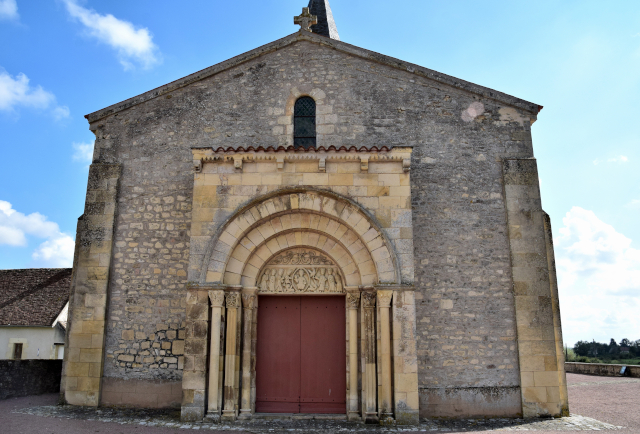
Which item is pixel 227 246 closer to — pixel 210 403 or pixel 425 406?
pixel 210 403

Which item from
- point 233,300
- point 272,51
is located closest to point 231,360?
point 233,300

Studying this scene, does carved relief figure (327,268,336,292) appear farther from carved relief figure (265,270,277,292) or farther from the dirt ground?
the dirt ground

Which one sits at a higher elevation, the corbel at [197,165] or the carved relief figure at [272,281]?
the corbel at [197,165]

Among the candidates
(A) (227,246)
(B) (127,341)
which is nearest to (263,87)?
(A) (227,246)

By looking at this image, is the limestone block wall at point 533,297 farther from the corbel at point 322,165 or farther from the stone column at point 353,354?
the corbel at point 322,165

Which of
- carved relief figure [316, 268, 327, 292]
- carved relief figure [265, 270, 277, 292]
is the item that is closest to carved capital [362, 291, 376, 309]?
carved relief figure [316, 268, 327, 292]

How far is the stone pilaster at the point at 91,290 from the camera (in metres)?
8.83

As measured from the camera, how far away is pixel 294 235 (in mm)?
8555

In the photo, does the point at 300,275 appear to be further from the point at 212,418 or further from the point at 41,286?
the point at 41,286

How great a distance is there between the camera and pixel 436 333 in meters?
8.59

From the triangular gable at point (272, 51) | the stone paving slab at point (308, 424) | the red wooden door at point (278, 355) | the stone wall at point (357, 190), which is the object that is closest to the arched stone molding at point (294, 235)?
the stone wall at point (357, 190)

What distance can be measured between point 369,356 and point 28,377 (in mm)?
7910

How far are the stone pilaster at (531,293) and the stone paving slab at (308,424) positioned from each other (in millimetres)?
481

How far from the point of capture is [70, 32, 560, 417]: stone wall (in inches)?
336
